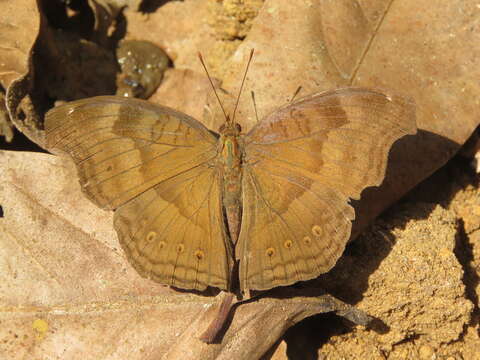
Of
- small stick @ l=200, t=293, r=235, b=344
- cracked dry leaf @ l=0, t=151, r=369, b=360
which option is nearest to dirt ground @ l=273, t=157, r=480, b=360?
cracked dry leaf @ l=0, t=151, r=369, b=360

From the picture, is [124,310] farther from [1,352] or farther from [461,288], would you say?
[461,288]

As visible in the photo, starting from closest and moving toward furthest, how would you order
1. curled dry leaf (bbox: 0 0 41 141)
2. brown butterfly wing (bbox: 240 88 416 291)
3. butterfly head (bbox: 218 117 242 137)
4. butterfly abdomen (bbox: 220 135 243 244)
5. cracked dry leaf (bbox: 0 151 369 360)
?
brown butterfly wing (bbox: 240 88 416 291), cracked dry leaf (bbox: 0 151 369 360), butterfly abdomen (bbox: 220 135 243 244), butterfly head (bbox: 218 117 242 137), curled dry leaf (bbox: 0 0 41 141)

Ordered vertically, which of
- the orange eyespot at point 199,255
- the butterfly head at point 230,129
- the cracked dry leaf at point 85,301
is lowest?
the cracked dry leaf at point 85,301

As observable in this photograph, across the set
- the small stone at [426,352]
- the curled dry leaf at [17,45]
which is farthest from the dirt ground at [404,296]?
the curled dry leaf at [17,45]

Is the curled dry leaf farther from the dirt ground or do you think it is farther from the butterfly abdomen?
the dirt ground

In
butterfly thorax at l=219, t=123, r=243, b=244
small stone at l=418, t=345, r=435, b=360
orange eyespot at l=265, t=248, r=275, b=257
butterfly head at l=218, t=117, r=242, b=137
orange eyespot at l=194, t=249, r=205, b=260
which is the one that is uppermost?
butterfly head at l=218, t=117, r=242, b=137

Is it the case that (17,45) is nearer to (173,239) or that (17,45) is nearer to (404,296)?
(173,239)

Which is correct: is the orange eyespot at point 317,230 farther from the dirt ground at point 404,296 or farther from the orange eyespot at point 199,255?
the orange eyespot at point 199,255
